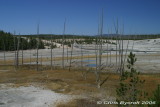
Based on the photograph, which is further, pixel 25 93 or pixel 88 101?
pixel 25 93

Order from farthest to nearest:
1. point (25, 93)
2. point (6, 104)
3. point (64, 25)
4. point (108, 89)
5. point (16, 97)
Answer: point (64, 25) → point (108, 89) → point (25, 93) → point (16, 97) → point (6, 104)

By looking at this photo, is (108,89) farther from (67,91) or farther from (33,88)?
(33,88)

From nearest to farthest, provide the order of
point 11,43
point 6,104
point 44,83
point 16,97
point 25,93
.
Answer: point 6,104 < point 16,97 < point 25,93 < point 44,83 < point 11,43

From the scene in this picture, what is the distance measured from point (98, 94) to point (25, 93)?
564 cm

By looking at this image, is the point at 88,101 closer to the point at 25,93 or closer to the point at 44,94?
the point at 44,94

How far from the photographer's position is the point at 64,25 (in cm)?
2645

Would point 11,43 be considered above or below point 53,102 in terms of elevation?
above

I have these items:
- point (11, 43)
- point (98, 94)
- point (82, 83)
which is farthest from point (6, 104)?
point (11, 43)

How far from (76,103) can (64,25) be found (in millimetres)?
15480

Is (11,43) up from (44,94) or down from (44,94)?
up

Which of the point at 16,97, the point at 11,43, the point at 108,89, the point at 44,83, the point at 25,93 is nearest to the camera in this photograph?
the point at 16,97

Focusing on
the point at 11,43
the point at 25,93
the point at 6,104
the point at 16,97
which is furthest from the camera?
the point at 11,43

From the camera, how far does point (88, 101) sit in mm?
13125

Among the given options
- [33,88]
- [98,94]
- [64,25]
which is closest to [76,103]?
[98,94]
